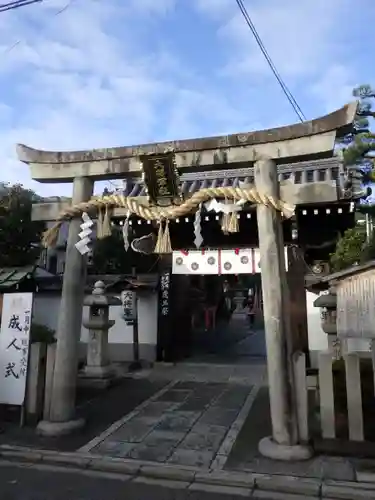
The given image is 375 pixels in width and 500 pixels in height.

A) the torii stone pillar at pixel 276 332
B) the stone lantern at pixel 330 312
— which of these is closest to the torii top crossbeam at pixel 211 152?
the torii stone pillar at pixel 276 332

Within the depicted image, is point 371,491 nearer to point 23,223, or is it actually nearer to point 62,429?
point 62,429

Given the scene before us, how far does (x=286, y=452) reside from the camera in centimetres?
593

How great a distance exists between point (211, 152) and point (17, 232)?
1124 centimetres

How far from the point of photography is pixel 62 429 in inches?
275

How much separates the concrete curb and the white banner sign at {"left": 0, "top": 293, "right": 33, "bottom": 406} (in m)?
1.14

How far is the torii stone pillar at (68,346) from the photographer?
7113mm

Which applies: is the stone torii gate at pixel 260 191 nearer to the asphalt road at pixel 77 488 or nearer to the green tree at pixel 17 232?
the asphalt road at pixel 77 488

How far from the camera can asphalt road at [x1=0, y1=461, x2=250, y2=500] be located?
4.96 meters

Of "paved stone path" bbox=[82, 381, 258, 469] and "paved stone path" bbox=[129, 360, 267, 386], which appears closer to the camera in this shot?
"paved stone path" bbox=[82, 381, 258, 469]

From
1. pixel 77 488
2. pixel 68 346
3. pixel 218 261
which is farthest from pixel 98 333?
pixel 77 488

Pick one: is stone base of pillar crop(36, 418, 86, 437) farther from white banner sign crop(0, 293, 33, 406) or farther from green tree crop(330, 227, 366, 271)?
green tree crop(330, 227, 366, 271)

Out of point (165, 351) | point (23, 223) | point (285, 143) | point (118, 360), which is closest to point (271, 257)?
point (285, 143)

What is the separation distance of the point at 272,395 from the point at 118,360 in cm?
940

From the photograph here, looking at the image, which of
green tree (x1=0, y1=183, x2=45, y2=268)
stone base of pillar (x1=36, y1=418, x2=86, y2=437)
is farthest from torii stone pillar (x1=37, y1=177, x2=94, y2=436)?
green tree (x1=0, y1=183, x2=45, y2=268)
